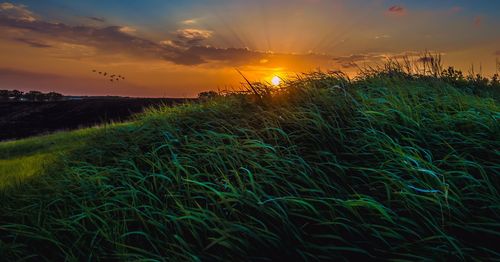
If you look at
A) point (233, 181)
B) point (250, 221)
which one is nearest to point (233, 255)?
point (250, 221)

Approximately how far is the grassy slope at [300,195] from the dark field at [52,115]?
16.3 m

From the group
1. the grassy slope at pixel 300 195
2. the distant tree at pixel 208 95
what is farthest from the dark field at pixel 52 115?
the grassy slope at pixel 300 195

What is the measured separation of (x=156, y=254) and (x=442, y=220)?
2.42 metres

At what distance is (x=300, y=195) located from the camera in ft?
11.6

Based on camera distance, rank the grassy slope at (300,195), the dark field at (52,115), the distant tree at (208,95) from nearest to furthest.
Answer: the grassy slope at (300,195) → the distant tree at (208,95) → the dark field at (52,115)

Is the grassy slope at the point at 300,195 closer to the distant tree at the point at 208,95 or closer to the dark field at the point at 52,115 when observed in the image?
the distant tree at the point at 208,95

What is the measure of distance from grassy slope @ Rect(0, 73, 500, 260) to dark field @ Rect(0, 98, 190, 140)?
16.3 metres

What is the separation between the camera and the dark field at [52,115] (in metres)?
22.5

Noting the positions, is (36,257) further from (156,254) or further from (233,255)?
(233,255)

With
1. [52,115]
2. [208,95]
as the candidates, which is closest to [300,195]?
[208,95]

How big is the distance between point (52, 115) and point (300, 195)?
3036cm

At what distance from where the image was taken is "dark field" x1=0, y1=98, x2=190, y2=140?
22469 mm

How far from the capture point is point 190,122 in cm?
622

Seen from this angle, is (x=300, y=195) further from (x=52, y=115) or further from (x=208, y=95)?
(x=52, y=115)
